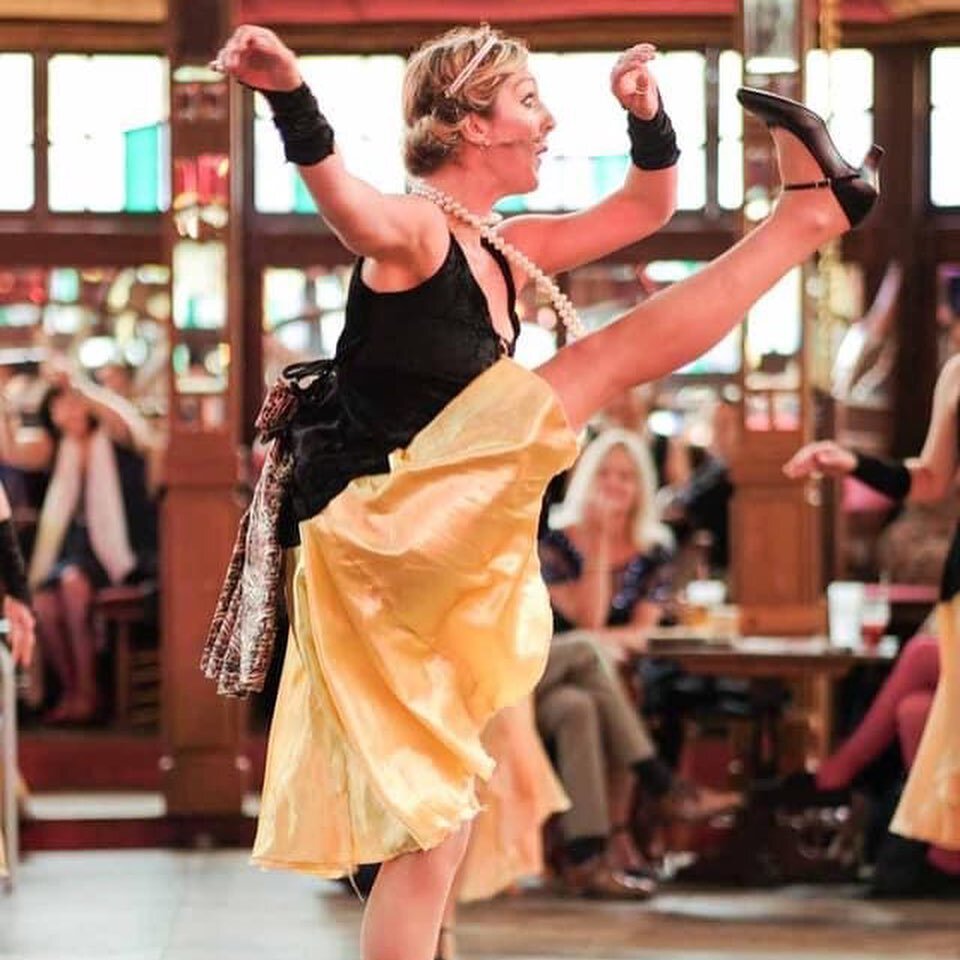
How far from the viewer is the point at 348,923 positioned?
5.89 m

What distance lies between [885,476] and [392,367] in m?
1.93

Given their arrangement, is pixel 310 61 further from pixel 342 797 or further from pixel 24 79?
pixel 342 797

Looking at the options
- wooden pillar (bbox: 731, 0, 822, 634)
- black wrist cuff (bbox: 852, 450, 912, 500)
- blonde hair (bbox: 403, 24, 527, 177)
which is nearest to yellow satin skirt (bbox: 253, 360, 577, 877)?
blonde hair (bbox: 403, 24, 527, 177)

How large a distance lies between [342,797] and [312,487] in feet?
1.33

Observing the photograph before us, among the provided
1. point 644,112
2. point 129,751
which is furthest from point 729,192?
point 644,112

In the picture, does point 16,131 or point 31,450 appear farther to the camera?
point 16,131

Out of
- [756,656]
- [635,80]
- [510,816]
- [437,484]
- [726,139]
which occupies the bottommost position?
[510,816]

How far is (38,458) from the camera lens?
8984 millimetres

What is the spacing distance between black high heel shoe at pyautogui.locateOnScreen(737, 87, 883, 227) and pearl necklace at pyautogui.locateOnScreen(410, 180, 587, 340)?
0.34 m

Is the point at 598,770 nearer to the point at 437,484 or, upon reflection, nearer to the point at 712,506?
the point at 712,506

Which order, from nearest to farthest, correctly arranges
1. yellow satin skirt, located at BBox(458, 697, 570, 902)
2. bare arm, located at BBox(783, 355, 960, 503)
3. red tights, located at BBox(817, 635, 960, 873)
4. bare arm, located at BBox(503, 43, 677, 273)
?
bare arm, located at BBox(503, 43, 677, 273) → bare arm, located at BBox(783, 355, 960, 503) → yellow satin skirt, located at BBox(458, 697, 570, 902) → red tights, located at BBox(817, 635, 960, 873)

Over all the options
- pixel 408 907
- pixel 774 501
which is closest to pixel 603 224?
pixel 408 907

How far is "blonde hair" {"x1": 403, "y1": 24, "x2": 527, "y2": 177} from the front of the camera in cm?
336

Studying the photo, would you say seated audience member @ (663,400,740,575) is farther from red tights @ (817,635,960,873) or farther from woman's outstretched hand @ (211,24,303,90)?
woman's outstretched hand @ (211,24,303,90)
